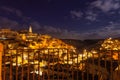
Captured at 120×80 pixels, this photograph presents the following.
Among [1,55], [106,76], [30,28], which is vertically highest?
[30,28]

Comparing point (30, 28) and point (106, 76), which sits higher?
point (30, 28)

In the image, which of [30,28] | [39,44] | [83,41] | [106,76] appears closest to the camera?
[106,76]

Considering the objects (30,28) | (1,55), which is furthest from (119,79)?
(30,28)

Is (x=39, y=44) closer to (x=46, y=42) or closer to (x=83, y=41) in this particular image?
(x=46, y=42)

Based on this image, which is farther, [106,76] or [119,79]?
[106,76]

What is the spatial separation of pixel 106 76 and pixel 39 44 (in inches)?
1684

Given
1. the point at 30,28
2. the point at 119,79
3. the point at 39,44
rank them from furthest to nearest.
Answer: the point at 30,28, the point at 39,44, the point at 119,79

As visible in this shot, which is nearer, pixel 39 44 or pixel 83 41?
pixel 39 44

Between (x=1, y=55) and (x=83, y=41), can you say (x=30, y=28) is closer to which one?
(x=83, y=41)

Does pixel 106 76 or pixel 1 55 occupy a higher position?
pixel 1 55

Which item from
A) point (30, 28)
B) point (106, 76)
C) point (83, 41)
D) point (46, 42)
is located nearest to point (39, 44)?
point (46, 42)

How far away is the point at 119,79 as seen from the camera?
30.1ft

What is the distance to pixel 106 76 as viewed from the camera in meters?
15.4

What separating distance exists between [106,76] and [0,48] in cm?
955
